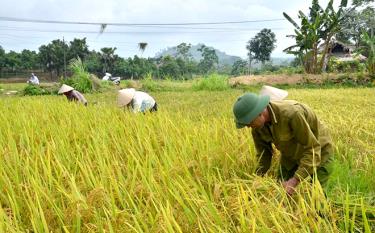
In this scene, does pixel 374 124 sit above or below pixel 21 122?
below

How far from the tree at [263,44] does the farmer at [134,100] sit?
102 ft

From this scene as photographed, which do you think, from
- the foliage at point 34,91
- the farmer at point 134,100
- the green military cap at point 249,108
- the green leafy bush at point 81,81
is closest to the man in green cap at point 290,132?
the green military cap at point 249,108

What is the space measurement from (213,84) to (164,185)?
13.0 meters

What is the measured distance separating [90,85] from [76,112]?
9.92 metres

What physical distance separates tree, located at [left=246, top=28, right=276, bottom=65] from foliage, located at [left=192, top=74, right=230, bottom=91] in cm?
2062

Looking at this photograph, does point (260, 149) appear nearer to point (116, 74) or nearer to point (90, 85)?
point (90, 85)

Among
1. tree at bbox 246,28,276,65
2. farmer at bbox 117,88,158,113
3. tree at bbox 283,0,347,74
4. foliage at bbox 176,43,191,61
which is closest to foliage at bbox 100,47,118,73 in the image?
tree at bbox 246,28,276,65

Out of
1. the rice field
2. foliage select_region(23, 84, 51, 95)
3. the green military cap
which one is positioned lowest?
foliage select_region(23, 84, 51, 95)

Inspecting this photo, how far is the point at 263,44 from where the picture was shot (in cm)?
3525

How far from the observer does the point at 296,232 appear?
4.51 feet

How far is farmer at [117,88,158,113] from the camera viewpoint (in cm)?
501

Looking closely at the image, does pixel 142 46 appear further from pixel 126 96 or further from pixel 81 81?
pixel 126 96

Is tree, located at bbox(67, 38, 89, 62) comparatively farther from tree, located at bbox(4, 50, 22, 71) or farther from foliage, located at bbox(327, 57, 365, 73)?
foliage, located at bbox(327, 57, 365, 73)

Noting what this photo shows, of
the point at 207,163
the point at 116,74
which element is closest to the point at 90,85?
the point at 207,163
